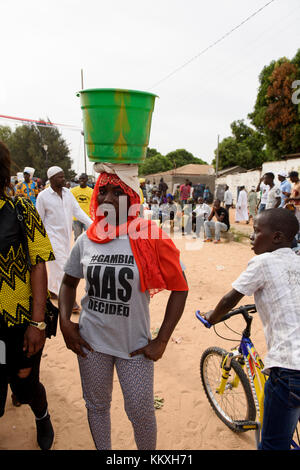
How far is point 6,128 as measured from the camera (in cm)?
4584

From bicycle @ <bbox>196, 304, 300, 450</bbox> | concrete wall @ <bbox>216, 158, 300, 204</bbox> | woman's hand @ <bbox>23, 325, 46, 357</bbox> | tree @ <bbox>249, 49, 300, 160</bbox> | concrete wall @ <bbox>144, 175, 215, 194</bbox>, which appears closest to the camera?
woman's hand @ <bbox>23, 325, 46, 357</bbox>

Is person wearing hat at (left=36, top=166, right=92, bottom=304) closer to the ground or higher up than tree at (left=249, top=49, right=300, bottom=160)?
closer to the ground

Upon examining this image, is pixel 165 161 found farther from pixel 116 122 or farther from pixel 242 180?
pixel 116 122

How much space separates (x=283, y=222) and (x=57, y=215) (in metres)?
2.90

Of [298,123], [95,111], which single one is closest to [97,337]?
[95,111]

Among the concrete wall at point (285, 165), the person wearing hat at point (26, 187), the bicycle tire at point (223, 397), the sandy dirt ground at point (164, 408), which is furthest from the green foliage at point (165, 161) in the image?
the bicycle tire at point (223, 397)

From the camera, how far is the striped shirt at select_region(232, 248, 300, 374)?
4.98 feet

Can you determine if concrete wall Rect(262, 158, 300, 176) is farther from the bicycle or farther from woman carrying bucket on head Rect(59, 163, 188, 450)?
woman carrying bucket on head Rect(59, 163, 188, 450)

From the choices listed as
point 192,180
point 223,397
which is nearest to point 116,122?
point 223,397

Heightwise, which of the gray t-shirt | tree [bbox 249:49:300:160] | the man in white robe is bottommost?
the gray t-shirt

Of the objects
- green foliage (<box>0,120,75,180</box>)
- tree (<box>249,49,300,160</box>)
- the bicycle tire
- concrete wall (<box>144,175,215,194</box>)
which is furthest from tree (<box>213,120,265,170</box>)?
the bicycle tire

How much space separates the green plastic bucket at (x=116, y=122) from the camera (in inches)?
A: 60.0

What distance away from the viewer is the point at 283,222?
5.37ft

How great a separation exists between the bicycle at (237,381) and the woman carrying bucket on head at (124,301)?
54 cm
